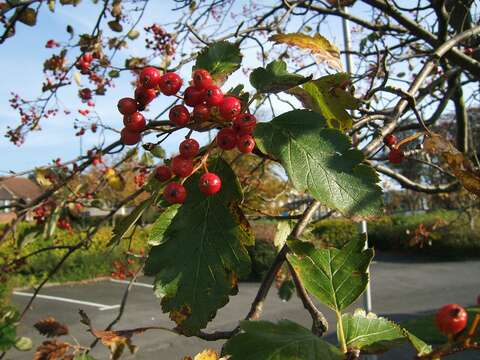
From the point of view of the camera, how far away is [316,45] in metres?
1.25

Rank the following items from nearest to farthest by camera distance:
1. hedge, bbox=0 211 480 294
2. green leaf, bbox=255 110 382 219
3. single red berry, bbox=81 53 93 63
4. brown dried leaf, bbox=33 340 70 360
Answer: green leaf, bbox=255 110 382 219 < brown dried leaf, bbox=33 340 70 360 < single red berry, bbox=81 53 93 63 < hedge, bbox=0 211 480 294

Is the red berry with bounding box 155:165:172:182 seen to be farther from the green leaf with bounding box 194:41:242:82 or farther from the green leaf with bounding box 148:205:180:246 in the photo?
the green leaf with bounding box 194:41:242:82

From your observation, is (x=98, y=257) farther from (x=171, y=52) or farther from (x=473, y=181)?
(x=473, y=181)

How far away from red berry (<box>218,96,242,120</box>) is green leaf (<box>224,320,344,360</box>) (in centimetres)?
44

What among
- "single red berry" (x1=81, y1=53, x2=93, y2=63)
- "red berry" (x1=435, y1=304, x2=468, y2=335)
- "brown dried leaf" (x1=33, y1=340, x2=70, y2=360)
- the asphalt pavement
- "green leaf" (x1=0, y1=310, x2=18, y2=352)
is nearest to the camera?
"red berry" (x1=435, y1=304, x2=468, y2=335)

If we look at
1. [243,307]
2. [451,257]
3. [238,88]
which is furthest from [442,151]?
[451,257]

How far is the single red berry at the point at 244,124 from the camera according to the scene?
0.92 metres

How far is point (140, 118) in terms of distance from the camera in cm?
100

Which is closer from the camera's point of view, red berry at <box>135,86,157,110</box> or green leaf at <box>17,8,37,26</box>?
red berry at <box>135,86,157,110</box>

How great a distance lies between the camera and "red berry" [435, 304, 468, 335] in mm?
621

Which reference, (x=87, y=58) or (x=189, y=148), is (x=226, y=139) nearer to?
(x=189, y=148)

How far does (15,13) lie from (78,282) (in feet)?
44.7

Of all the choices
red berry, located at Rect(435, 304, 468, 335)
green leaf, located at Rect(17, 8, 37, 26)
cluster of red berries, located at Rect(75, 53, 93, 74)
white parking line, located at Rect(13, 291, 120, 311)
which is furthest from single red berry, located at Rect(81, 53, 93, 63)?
white parking line, located at Rect(13, 291, 120, 311)

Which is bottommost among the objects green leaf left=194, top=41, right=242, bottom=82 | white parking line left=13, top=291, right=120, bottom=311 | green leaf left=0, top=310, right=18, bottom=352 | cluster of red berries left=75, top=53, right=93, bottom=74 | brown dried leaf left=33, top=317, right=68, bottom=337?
white parking line left=13, top=291, right=120, bottom=311
